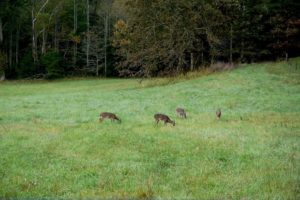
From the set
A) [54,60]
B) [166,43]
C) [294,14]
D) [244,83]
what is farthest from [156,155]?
[54,60]

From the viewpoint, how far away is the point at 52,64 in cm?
6231

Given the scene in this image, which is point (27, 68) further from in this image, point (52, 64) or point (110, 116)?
point (110, 116)

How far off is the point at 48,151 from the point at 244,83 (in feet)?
76.1

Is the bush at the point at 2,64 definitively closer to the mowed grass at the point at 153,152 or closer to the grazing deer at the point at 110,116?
the mowed grass at the point at 153,152

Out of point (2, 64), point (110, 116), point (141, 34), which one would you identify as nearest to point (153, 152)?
point (110, 116)

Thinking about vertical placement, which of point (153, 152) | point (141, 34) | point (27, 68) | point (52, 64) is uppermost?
point (141, 34)

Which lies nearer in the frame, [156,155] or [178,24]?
[156,155]

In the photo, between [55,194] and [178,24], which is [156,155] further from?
[178,24]

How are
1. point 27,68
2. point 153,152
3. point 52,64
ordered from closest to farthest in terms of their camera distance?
point 153,152, point 52,64, point 27,68

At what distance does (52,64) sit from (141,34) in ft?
69.3

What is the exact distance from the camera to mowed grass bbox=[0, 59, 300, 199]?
10.6 meters

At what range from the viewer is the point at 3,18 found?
6750 cm

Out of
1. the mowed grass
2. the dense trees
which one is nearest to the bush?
the dense trees

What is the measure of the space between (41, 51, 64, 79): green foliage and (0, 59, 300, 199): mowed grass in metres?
36.3
